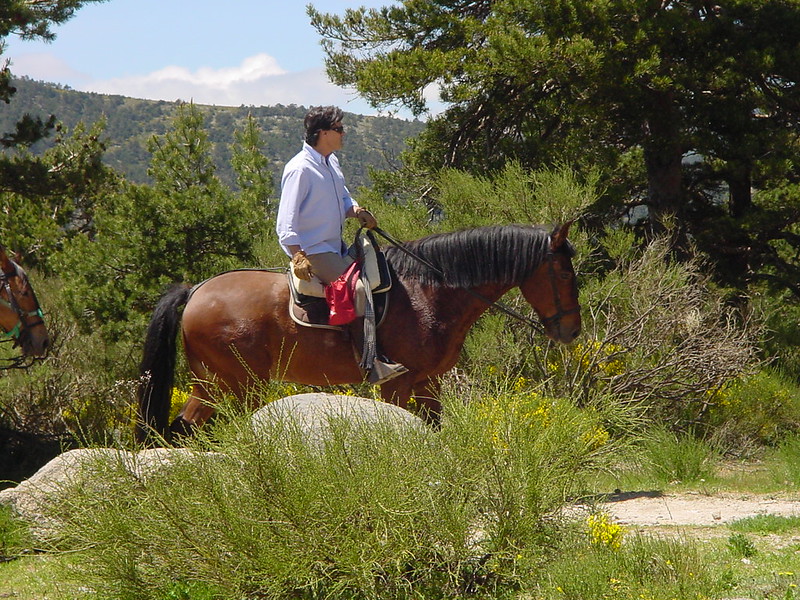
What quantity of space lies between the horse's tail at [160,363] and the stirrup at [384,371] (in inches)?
75.1

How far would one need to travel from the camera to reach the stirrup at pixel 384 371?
710cm

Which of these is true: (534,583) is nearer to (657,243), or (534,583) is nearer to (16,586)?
(16,586)

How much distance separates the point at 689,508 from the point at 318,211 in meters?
3.76

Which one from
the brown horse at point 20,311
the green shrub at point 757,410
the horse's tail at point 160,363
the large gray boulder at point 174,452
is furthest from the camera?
the green shrub at point 757,410

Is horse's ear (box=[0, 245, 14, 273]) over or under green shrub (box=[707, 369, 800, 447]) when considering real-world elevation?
over

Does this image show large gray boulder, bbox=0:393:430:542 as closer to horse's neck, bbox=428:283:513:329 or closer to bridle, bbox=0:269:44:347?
horse's neck, bbox=428:283:513:329

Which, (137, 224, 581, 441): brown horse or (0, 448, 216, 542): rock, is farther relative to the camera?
(137, 224, 581, 441): brown horse

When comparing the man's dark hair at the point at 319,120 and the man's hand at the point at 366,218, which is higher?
the man's dark hair at the point at 319,120

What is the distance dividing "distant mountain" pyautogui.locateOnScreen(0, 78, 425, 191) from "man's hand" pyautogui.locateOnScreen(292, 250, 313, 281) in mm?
52231

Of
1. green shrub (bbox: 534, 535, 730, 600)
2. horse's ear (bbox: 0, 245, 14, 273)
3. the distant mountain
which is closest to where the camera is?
green shrub (bbox: 534, 535, 730, 600)

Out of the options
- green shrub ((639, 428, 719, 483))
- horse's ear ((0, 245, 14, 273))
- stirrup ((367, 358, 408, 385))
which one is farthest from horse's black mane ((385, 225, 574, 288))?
horse's ear ((0, 245, 14, 273))

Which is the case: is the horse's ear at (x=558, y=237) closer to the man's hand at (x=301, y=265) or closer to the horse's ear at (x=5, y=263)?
the man's hand at (x=301, y=265)

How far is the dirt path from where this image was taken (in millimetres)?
6629

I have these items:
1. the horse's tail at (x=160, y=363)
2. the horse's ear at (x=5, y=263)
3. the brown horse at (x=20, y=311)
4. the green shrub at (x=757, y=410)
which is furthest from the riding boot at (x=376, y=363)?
the green shrub at (x=757, y=410)
